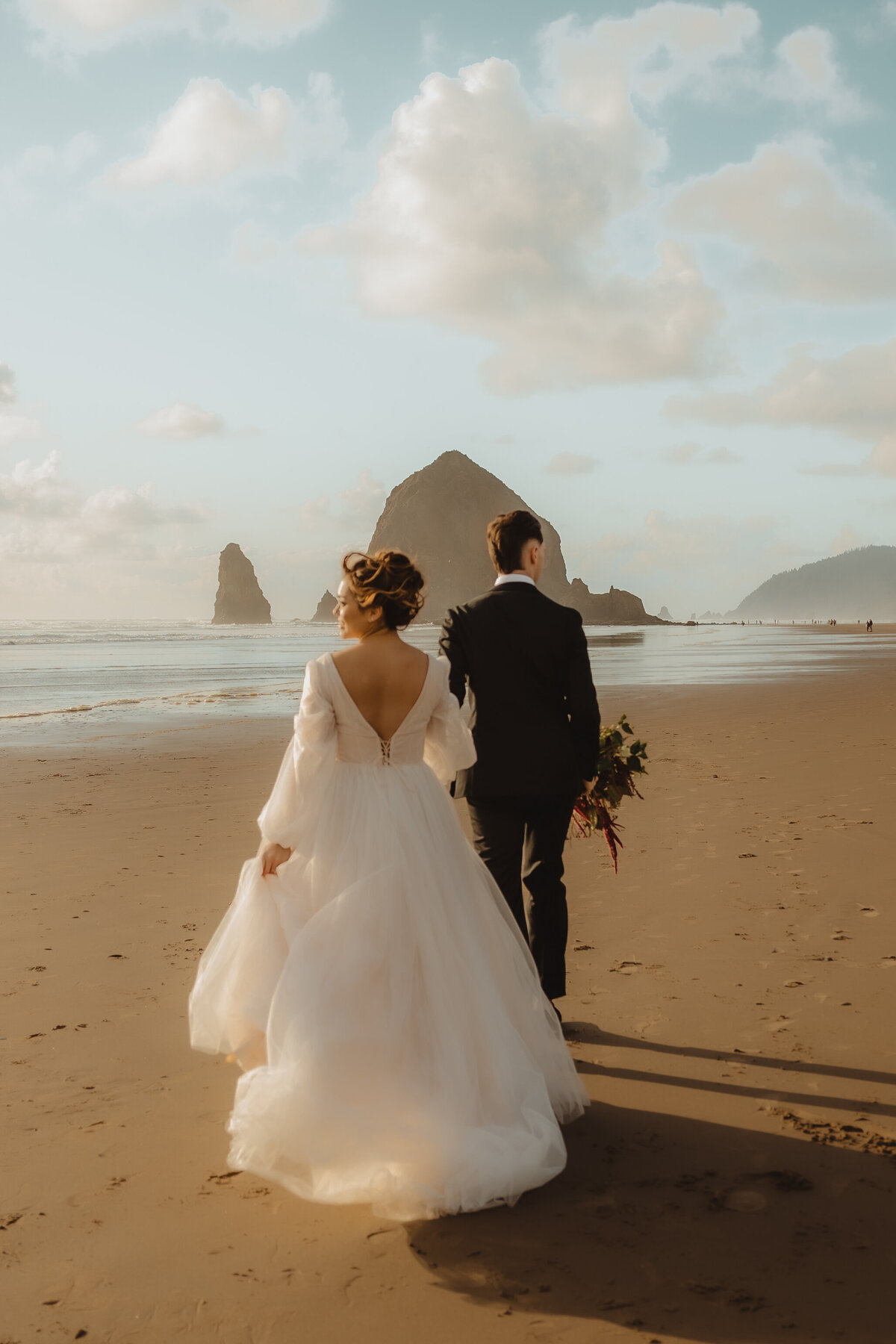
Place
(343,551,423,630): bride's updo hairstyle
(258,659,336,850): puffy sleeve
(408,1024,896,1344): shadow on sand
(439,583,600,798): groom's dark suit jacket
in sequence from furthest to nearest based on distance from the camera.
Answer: (439,583,600,798): groom's dark suit jacket → (343,551,423,630): bride's updo hairstyle → (258,659,336,850): puffy sleeve → (408,1024,896,1344): shadow on sand

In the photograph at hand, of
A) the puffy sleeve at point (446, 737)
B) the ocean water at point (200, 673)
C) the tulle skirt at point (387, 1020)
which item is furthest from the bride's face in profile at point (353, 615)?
the ocean water at point (200, 673)

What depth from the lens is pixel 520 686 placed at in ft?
13.4

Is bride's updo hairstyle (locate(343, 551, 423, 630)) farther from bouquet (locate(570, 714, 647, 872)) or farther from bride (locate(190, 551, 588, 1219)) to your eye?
bouquet (locate(570, 714, 647, 872))

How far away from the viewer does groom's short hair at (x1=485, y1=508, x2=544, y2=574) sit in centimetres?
414

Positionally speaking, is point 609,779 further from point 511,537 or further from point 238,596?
point 238,596

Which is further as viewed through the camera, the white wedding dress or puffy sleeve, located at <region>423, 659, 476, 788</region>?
puffy sleeve, located at <region>423, 659, 476, 788</region>

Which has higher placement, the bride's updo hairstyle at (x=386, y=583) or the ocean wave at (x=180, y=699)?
the bride's updo hairstyle at (x=386, y=583)

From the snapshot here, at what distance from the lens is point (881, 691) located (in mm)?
19938

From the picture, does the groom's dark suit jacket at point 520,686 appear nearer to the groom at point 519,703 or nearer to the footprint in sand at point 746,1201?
the groom at point 519,703

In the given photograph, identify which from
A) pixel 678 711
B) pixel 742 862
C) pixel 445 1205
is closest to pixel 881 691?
pixel 678 711

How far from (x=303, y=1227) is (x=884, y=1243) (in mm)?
1644

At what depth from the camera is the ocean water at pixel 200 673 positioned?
1839 cm

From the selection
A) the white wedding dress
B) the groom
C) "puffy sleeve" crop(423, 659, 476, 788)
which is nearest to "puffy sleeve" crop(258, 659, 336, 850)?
the white wedding dress

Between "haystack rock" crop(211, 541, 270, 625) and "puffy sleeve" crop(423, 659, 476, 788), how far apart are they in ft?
575
